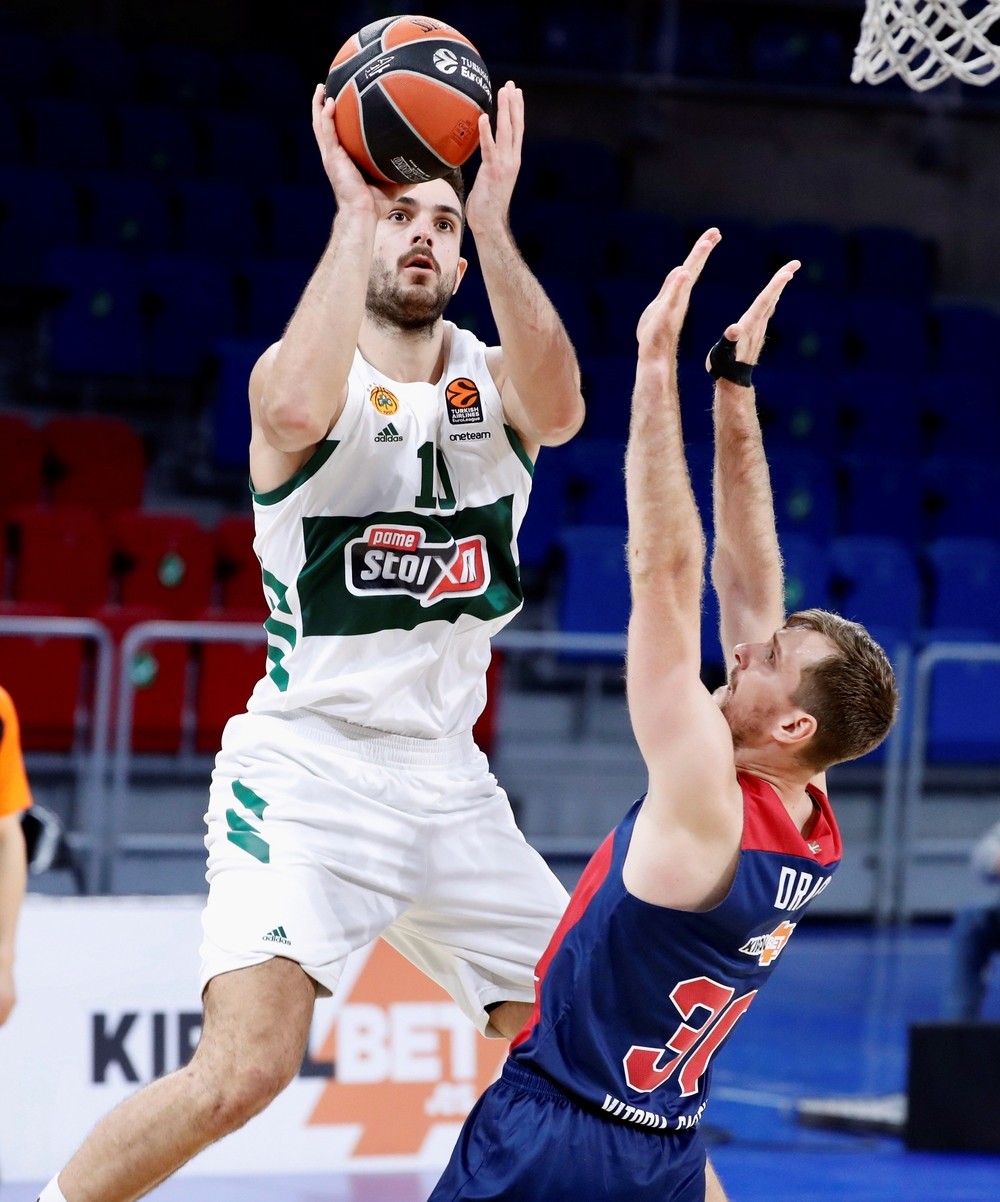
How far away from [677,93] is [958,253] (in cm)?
240

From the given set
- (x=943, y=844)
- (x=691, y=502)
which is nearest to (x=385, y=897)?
(x=691, y=502)

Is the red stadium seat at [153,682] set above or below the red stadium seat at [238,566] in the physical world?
below

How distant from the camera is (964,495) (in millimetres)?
10633

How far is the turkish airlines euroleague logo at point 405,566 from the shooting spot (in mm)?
3656

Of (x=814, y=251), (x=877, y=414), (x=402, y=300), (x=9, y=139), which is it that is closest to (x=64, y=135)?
(x=9, y=139)

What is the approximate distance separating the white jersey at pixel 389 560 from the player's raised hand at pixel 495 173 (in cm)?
41

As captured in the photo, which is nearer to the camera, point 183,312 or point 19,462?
point 19,462

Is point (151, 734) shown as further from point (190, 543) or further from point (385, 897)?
point (385, 897)

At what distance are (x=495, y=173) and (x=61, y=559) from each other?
17.3ft

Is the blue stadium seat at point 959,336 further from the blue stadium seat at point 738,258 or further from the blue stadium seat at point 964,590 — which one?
the blue stadium seat at point 964,590

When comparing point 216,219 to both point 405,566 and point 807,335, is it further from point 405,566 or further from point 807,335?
point 405,566

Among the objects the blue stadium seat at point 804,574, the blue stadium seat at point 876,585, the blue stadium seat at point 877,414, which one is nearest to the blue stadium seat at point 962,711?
the blue stadium seat at point 876,585

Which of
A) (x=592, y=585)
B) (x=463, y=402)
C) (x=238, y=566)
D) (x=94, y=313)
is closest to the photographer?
(x=463, y=402)

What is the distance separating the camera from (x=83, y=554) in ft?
27.6
